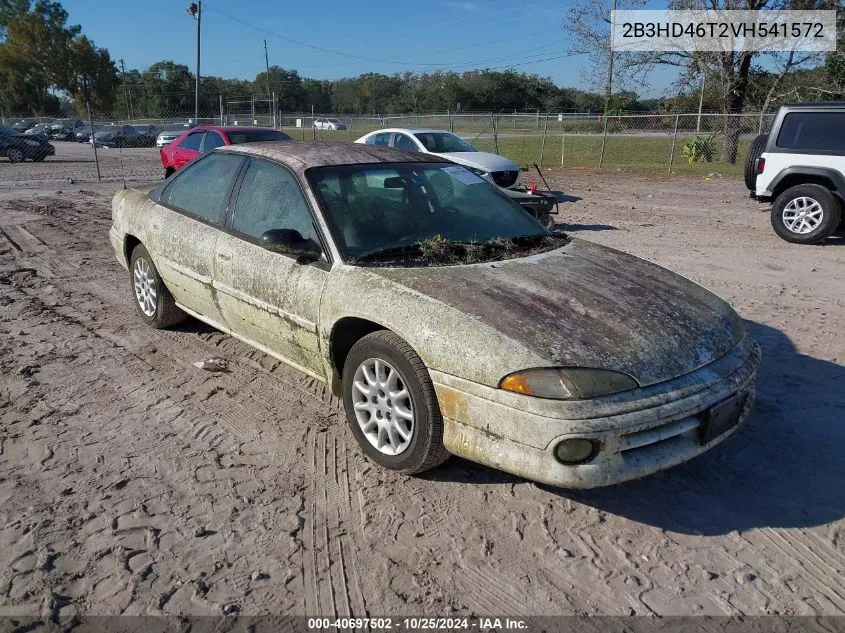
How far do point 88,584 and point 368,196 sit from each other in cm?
242

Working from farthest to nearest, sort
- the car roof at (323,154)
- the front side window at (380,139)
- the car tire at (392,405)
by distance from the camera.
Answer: the front side window at (380,139), the car roof at (323,154), the car tire at (392,405)

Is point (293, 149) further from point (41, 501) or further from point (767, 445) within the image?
point (767, 445)

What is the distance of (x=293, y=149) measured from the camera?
13.8 ft

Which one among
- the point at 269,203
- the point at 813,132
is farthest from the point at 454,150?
the point at 269,203

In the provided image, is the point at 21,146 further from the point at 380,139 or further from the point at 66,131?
the point at 66,131

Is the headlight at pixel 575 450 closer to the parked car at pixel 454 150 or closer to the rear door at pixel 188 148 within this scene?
the parked car at pixel 454 150

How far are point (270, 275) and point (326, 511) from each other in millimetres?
1459

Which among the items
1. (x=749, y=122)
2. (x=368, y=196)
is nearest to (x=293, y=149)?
(x=368, y=196)

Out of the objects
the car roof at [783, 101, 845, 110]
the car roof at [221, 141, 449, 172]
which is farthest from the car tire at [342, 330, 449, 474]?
the car roof at [783, 101, 845, 110]

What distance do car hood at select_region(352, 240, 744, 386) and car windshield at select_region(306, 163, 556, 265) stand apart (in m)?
0.20

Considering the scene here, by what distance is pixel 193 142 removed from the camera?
13.1 meters

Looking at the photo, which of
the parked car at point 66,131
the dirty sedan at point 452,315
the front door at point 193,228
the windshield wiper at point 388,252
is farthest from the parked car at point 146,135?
the windshield wiper at point 388,252

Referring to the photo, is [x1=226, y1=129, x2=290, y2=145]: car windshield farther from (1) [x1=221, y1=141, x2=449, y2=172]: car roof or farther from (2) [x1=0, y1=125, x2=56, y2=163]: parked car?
(2) [x1=0, y1=125, x2=56, y2=163]: parked car

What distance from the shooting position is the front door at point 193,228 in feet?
14.2
